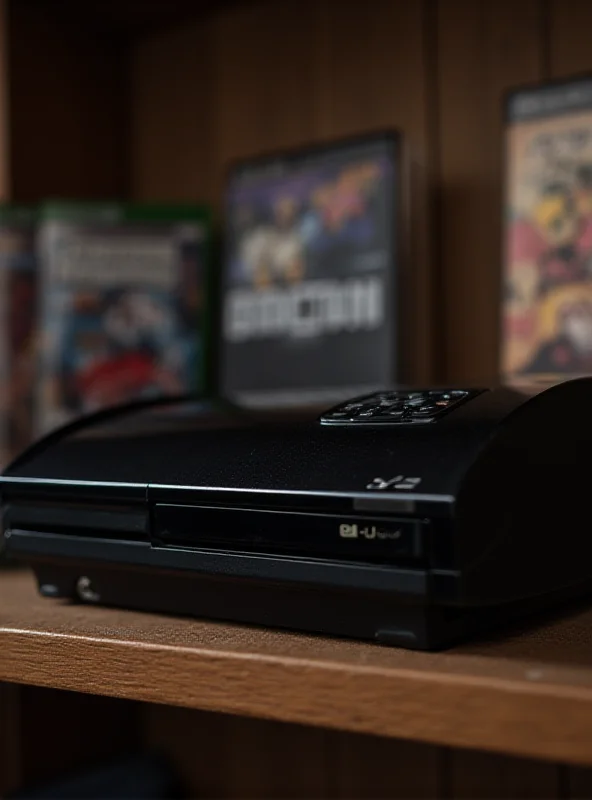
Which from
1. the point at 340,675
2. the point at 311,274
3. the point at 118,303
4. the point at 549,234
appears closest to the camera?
the point at 340,675

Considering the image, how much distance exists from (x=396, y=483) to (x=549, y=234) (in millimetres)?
467

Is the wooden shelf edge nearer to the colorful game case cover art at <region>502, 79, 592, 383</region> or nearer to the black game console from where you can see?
the black game console

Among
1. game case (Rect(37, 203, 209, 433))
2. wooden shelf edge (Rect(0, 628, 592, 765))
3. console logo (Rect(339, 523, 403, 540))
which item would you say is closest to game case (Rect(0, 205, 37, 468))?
Answer: game case (Rect(37, 203, 209, 433))

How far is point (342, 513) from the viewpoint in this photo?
1.82 feet

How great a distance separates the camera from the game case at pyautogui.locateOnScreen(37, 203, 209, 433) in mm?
1167

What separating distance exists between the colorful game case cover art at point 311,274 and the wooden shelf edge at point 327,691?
17.0 inches

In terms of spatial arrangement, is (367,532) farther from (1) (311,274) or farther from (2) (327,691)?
(1) (311,274)

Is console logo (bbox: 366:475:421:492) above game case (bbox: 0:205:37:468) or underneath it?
underneath

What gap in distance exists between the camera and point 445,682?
48 cm

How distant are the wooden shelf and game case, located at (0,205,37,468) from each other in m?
0.53

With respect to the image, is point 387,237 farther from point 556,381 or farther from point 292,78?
point 556,381

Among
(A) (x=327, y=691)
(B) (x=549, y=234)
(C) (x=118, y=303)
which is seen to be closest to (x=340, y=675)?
(A) (x=327, y=691)

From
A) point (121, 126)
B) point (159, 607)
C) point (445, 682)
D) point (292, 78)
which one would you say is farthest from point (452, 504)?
point (121, 126)

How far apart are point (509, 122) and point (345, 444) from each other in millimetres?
488
